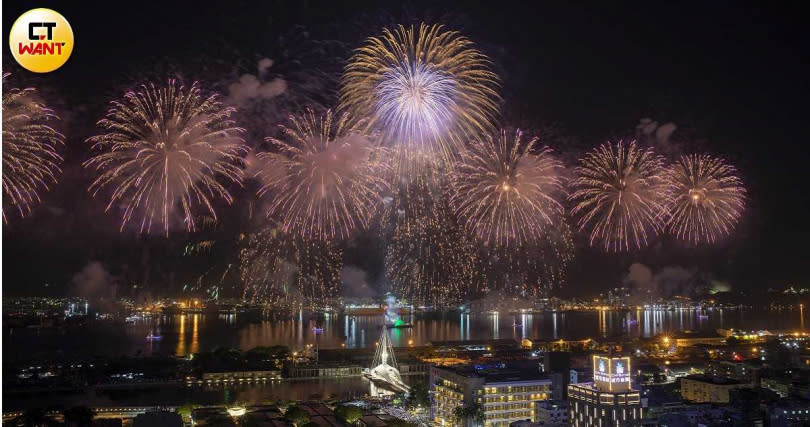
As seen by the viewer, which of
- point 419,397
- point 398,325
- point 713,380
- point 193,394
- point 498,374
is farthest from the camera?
point 398,325

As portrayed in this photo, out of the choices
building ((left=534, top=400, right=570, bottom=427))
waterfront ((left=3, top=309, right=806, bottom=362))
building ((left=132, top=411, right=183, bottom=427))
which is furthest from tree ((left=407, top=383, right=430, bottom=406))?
waterfront ((left=3, top=309, right=806, bottom=362))

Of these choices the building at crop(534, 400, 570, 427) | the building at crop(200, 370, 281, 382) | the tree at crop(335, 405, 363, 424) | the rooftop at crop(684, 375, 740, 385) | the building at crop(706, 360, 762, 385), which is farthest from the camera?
the building at crop(200, 370, 281, 382)

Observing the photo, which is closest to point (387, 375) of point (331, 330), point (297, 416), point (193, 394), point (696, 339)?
point (193, 394)

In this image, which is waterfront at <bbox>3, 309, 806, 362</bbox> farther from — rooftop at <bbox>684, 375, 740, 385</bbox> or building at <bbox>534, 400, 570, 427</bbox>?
building at <bbox>534, 400, 570, 427</bbox>

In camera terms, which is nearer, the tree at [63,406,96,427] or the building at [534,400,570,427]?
the tree at [63,406,96,427]

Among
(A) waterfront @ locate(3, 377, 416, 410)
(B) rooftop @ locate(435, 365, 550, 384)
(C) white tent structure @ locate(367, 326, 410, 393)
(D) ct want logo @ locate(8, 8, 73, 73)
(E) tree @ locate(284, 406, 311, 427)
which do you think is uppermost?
(D) ct want logo @ locate(8, 8, 73, 73)

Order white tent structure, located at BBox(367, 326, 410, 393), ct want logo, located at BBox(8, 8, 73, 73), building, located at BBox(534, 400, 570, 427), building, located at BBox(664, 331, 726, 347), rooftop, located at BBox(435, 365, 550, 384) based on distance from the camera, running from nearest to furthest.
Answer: ct want logo, located at BBox(8, 8, 73, 73)
building, located at BBox(534, 400, 570, 427)
rooftop, located at BBox(435, 365, 550, 384)
white tent structure, located at BBox(367, 326, 410, 393)
building, located at BBox(664, 331, 726, 347)

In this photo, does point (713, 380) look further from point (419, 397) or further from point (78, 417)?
point (78, 417)

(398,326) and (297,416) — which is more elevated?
(297,416)
